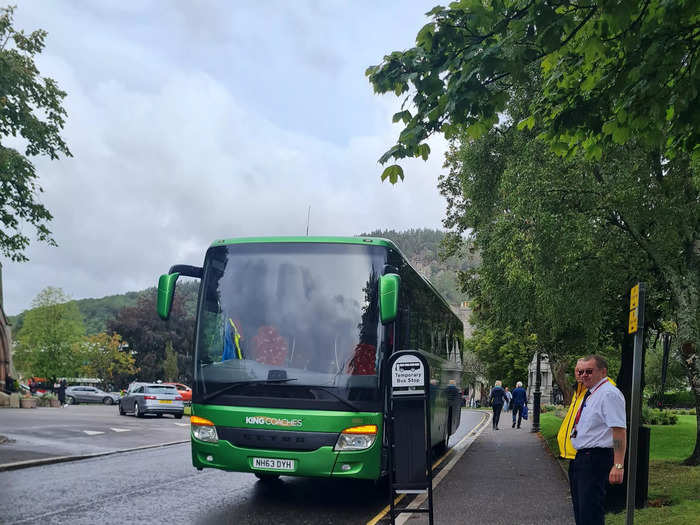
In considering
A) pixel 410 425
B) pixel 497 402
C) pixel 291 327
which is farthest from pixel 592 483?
pixel 497 402

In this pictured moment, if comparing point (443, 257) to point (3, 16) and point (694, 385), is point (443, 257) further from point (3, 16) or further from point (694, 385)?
point (3, 16)

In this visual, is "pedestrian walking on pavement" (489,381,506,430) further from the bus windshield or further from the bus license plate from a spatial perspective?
the bus license plate

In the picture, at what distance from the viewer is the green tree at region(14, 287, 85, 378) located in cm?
7994

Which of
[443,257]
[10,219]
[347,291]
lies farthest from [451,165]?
[347,291]

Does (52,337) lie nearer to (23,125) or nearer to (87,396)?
(87,396)

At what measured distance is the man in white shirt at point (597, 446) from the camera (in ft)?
19.4

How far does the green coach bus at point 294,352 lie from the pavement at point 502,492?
119 centimetres

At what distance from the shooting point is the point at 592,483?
5980mm

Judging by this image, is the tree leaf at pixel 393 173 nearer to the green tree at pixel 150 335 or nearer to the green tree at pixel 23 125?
the green tree at pixel 23 125

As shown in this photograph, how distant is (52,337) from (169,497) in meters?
75.1

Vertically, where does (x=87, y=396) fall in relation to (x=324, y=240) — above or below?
below

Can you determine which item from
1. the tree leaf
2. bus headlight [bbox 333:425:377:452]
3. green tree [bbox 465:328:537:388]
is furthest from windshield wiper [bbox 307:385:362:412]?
green tree [bbox 465:328:537:388]

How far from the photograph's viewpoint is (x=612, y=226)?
47.2ft

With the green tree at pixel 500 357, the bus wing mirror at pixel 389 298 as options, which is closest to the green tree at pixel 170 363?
the green tree at pixel 500 357
